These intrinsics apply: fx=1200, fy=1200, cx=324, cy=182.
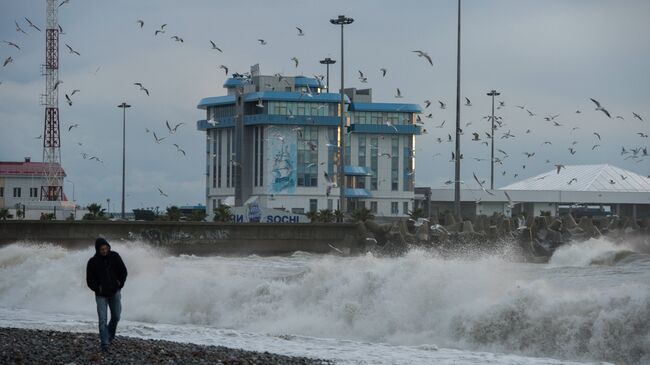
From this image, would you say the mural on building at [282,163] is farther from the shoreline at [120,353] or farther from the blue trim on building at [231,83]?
the shoreline at [120,353]

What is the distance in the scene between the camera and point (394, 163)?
10419cm

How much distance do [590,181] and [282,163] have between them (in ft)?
89.7

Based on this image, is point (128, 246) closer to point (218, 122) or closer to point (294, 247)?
point (294, 247)

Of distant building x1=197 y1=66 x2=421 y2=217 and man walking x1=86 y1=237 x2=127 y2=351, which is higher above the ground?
distant building x1=197 y1=66 x2=421 y2=217

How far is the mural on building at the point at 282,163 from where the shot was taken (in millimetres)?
97375

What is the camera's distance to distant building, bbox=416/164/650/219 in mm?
100625

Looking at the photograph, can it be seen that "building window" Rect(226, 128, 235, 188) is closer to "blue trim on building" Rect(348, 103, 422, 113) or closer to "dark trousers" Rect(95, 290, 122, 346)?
"blue trim on building" Rect(348, 103, 422, 113)

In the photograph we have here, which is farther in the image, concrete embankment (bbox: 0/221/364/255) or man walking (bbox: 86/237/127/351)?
concrete embankment (bbox: 0/221/364/255)

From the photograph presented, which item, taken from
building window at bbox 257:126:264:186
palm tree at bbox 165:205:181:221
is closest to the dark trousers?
palm tree at bbox 165:205:181:221

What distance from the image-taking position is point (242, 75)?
102m

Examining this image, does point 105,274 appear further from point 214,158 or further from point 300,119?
point 214,158

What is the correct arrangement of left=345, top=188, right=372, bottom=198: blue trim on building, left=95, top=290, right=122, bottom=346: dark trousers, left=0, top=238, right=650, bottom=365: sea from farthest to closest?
1. left=345, top=188, right=372, bottom=198: blue trim on building
2. left=0, top=238, right=650, bottom=365: sea
3. left=95, top=290, right=122, bottom=346: dark trousers

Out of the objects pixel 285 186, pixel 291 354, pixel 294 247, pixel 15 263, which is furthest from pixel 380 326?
pixel 285 186

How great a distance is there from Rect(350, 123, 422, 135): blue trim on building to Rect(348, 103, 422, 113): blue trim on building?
1.29 m
